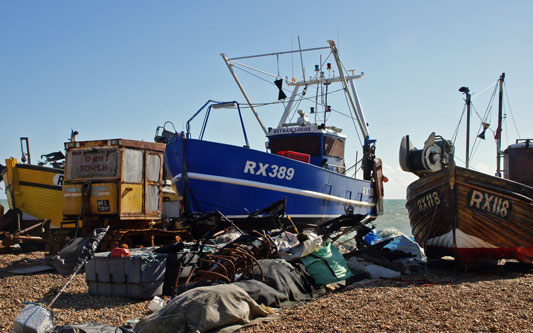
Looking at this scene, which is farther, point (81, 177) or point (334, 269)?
point (81, 177)

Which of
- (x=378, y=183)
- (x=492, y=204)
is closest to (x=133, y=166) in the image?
(x=492, y=204)

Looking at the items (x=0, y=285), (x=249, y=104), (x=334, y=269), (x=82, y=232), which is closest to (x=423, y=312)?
(x=334, y=269)

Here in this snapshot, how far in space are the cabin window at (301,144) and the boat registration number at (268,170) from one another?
332 centimetres

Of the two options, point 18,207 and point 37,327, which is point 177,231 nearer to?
point 18,207

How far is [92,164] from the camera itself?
10.1 metres

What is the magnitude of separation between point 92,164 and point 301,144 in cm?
618

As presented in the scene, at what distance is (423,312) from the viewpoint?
504 cm

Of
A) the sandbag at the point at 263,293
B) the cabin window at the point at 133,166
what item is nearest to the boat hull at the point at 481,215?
the sandbag at the point at 263,293

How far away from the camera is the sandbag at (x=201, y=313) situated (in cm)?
447

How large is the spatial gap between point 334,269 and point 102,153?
542 centimetres

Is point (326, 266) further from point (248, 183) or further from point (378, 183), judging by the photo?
point (378, 183)

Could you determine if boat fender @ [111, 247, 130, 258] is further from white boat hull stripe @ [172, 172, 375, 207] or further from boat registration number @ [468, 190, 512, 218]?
boat registration number @ [468, 190, 512, 218]

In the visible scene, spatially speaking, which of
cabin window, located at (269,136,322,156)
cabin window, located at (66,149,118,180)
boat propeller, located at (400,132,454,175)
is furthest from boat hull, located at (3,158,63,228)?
boat propeller, located at (400,132,454,175)

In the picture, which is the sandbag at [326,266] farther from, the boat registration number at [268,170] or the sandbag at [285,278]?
the boat registration number at [268,170]
